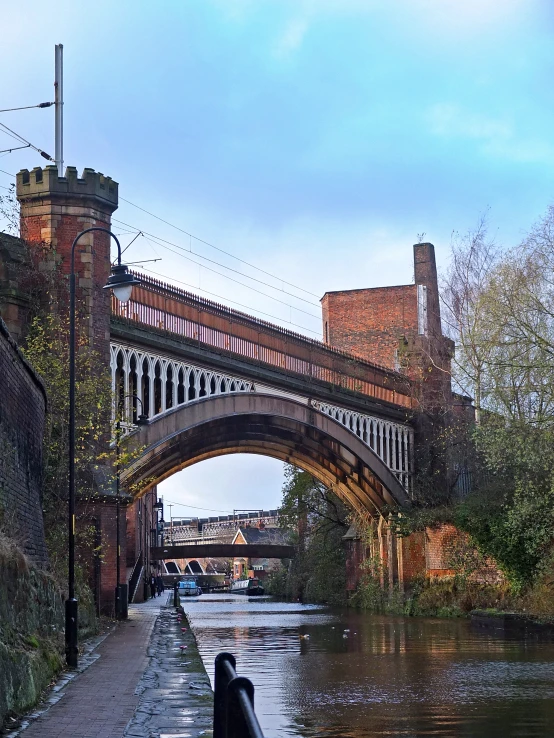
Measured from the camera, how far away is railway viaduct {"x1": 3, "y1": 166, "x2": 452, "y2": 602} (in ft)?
87.9

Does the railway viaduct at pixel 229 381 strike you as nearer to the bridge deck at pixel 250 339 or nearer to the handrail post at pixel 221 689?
the bridge deck at pixel 250 339

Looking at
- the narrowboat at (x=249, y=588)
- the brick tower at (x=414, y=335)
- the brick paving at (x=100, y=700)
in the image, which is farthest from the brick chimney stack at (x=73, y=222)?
the narrowboat at (x=249, y=588)

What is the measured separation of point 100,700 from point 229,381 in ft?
69.6

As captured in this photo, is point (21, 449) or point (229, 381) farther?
point (229, 381)

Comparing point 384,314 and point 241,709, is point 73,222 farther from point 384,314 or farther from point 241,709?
point 384,314

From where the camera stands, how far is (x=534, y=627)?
2667 cm

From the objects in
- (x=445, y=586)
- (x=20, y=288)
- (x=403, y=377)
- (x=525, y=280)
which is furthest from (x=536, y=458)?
(x=403, y=377)

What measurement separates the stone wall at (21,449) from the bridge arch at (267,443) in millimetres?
8329

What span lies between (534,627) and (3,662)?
63.7 ft

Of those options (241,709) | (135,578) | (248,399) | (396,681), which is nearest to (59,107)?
(248,399)

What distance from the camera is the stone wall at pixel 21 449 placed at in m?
14.7

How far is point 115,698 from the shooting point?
1177cm

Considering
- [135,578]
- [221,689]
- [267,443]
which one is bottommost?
[135,578]

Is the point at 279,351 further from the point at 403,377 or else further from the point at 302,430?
the point at 403,377
